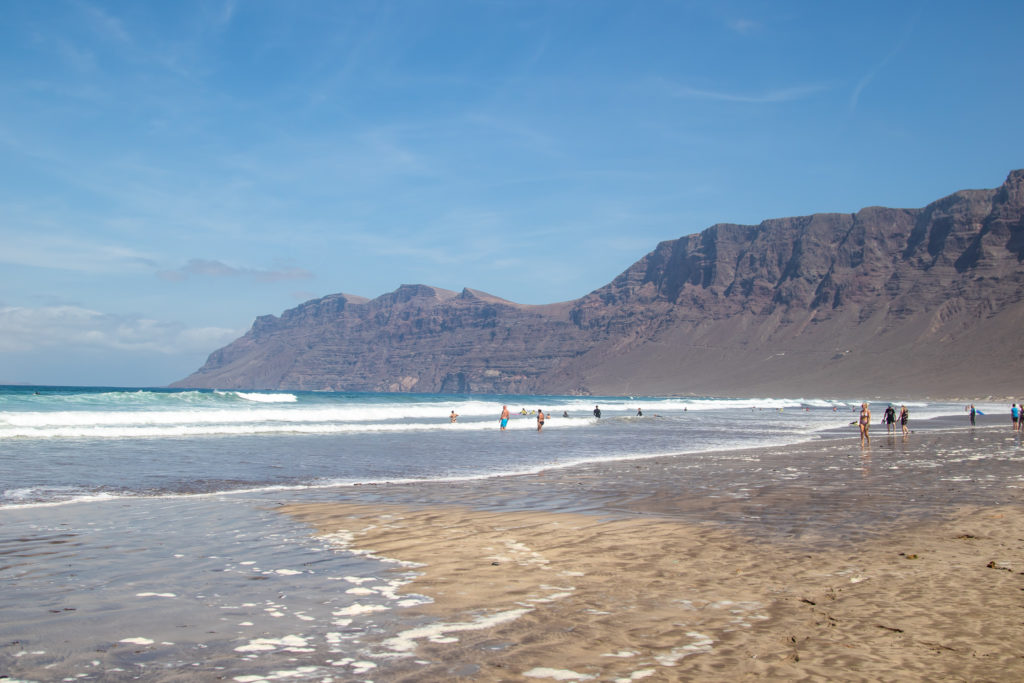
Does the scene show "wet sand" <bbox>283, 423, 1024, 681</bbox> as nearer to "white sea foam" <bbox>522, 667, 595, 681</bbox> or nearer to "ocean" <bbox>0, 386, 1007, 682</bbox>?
"white sea foam" <bbox>522, 667, 595, 681</bbox>

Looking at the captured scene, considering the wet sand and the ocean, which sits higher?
the wet sand

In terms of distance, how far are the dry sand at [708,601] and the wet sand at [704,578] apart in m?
0.02

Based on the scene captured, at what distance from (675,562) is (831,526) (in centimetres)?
356

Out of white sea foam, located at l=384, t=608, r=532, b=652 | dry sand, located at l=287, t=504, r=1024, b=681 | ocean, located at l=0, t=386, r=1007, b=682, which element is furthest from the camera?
white sea foam, located at l=384, t=608, r=532, b=652

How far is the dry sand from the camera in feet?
17.2

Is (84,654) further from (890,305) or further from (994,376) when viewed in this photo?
(890,305)

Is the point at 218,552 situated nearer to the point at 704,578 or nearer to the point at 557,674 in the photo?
the point at 557,674

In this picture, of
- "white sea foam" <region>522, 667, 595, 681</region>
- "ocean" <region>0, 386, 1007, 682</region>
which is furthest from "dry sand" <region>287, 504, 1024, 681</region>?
"ocean" <region>0, 386, 1007, 682</region>

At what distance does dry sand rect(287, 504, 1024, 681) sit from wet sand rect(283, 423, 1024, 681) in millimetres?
22

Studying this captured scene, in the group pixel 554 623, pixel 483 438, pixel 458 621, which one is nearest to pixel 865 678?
pixel 554 623

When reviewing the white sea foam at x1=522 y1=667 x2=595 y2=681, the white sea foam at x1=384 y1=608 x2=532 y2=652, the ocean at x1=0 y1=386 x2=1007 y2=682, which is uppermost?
the white sea foam at x1=522 y1=667 x2=595 y2=681

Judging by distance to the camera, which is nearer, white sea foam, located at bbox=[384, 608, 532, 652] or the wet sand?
the wet sand

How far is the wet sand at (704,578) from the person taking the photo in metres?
5.34

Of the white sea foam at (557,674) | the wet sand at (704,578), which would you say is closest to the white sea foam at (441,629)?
the wet sand at (704,578)
